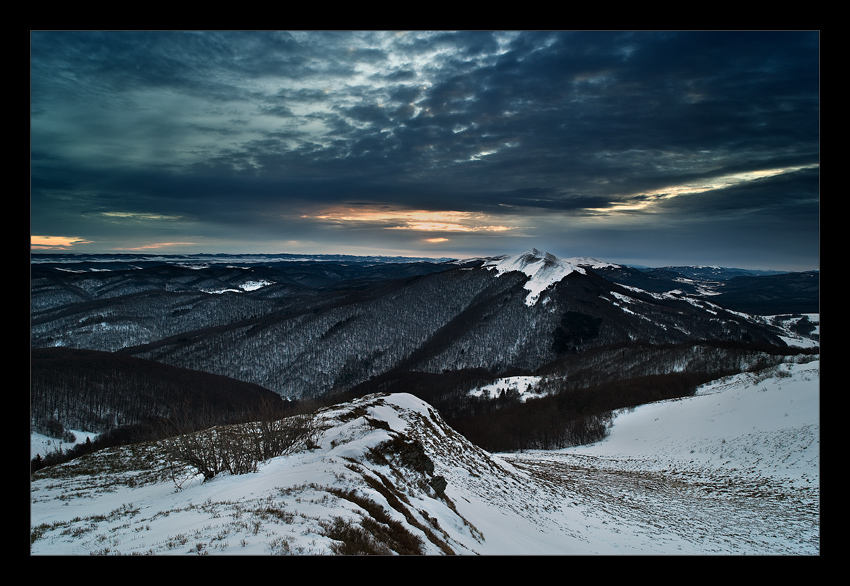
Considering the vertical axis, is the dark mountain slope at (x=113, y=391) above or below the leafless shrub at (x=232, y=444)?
below

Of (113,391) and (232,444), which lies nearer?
(232,444)

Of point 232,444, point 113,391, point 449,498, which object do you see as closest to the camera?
point 232,444

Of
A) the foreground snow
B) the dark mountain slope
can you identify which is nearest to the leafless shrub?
the foreground snow

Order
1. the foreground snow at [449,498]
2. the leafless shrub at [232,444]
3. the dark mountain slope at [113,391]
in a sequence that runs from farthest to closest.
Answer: the dark mountain slope at [113,391] → the leafless shrub at [232,444] → the foreground snow at [449,498]

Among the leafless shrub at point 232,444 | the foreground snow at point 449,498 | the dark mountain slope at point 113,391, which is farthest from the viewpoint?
the dark mountain slope at point 113,391

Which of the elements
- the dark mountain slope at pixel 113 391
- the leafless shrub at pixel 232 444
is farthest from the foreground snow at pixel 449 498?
the dark mountain slope at pixel 113 391

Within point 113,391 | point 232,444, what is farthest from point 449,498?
point 113,391

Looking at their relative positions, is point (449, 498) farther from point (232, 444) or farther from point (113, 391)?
point (113, 391)

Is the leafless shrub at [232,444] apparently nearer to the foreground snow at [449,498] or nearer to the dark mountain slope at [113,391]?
the foreground snow at [449,498]
